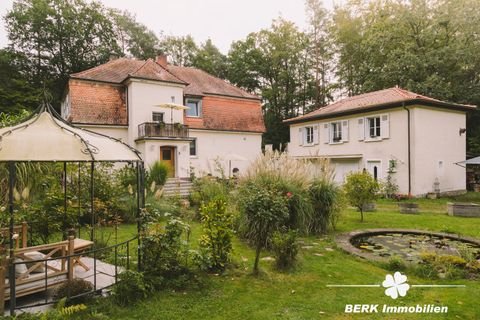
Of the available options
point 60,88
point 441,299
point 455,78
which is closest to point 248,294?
point 441,299

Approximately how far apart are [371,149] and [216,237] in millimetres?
14916

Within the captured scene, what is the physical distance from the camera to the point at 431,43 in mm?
21703

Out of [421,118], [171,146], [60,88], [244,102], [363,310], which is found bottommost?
[363,310]

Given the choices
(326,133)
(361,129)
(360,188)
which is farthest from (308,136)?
(360,188)

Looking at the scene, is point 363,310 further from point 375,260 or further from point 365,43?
point 365,43

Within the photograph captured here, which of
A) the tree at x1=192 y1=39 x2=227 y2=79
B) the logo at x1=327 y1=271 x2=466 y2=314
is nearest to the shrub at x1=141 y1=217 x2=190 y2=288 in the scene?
the logo at x1=327 y1=271 x2=466 y2=314

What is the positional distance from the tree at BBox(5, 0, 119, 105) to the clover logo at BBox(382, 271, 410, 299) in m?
29.5

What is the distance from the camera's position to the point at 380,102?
55.4 feet

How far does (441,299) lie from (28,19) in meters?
33.7

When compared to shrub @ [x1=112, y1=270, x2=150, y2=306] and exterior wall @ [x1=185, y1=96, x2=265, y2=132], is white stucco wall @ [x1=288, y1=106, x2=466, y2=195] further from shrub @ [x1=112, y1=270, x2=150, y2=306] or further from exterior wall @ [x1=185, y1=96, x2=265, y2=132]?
shrub @ [x1=112, y1=270, x2=150, y2=306]

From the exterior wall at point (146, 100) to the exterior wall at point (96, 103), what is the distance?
816 mm

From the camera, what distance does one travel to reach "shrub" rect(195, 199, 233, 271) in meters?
4.93

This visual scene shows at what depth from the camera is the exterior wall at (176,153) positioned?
17469 mm

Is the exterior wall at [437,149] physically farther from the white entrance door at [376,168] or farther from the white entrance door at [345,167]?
the white entrance door at [345,167]
